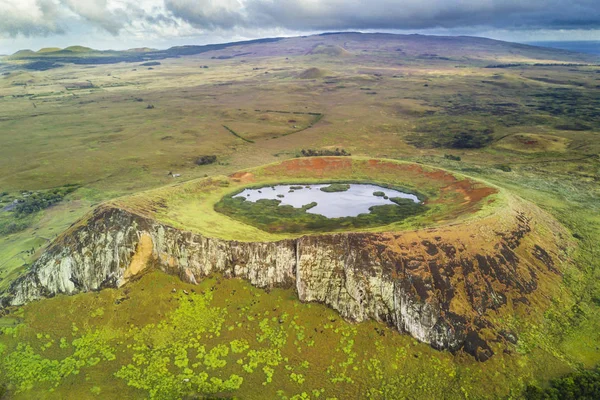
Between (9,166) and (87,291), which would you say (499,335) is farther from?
(9,166)

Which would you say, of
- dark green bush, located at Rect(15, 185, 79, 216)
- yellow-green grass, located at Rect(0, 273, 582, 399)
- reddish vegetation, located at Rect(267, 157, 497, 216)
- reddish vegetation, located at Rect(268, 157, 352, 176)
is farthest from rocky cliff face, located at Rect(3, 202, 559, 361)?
reddish vegetation, located at Rect(268, 157, 352, 176)

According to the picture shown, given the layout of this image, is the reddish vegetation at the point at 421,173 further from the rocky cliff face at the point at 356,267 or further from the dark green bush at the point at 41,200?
A: the dark green bush at the point at 41,200

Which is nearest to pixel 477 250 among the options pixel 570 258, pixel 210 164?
pixel 570 258


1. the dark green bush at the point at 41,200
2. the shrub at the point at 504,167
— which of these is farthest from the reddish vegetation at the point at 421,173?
the dark green bush at the point at 41,200

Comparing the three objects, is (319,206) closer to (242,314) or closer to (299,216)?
(299,216)

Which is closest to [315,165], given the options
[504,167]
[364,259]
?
[364,259]

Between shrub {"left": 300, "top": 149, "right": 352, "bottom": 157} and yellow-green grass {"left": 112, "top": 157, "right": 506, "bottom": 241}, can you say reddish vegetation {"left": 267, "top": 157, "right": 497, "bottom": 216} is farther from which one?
shrub {"left": 300, "top": 149, "right": 352, "bottom": 157}
